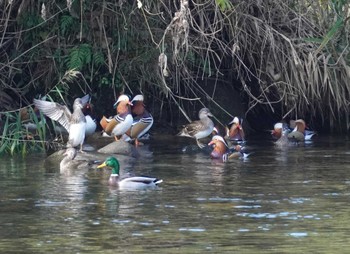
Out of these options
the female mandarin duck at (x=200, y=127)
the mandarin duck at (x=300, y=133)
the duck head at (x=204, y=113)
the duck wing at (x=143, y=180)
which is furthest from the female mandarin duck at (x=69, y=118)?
the mandarin duck at (x=300, y=133)

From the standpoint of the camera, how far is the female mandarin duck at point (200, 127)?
54.3 feet

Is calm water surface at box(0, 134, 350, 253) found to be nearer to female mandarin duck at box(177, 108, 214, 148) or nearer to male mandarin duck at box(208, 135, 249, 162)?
male mandarin duck at box(208, 135, 249, 162)

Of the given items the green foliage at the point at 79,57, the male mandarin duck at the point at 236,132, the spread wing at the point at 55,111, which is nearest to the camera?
the spread wing at the point at 55,111

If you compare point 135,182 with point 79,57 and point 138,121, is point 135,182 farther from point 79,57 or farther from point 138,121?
point 138,121

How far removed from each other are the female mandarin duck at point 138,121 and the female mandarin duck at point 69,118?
118 centimetres

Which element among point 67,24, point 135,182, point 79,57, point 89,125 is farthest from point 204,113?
point 135,182

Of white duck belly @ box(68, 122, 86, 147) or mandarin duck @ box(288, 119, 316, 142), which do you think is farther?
mandarin duck @ box(288, 119, 316, 142)

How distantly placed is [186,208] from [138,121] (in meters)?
6.09

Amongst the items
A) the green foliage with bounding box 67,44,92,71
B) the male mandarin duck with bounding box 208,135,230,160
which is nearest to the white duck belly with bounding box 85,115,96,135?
the green foliage with bounding box 67,44,92,71

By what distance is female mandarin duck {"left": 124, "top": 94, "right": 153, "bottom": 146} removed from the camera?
53.8ft

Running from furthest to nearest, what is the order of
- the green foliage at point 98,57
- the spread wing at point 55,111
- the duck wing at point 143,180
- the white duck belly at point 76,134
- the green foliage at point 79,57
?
1. the green foliage at point 98,57
2. the green foliage at point 79,57
3. the spread wing at point 55,111
4. the white duck belly at point 76,134
5. the duck wing at point 143,180

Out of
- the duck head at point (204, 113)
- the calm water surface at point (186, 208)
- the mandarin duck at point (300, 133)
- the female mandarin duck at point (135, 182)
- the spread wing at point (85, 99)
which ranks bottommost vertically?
the calm water surface at point (186, 208)

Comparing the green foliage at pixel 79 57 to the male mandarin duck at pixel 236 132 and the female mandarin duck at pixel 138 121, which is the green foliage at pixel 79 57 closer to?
the female mandarin duck at pixel 138 121

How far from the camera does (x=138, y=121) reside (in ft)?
54.5
